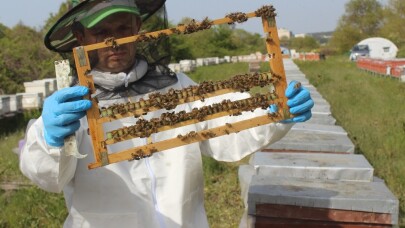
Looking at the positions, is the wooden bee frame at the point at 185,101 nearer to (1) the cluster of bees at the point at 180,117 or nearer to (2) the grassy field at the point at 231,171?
(1) the cluster of bees at the point at 180,117

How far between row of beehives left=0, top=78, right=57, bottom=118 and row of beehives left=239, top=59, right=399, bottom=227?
6.88 m

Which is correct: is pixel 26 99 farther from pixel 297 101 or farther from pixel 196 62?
pixel 196 62

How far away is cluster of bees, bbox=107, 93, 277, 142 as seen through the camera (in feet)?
5.31

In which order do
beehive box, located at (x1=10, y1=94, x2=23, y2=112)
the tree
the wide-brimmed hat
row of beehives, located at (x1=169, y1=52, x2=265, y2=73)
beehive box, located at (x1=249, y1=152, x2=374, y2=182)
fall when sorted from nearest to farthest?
the wide-brimmed hat, beehive box, located at (x1=249, y1=152, x2=374, y2=182), beehive box, located at (x1=10, y1=94, x2=23, y2=112), row of beehives, located at (x1=169, y1=52, x2=265, y2=73), the tree

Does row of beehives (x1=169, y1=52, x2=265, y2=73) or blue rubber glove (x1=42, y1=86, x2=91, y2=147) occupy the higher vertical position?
blue rubber glove (x1=42, y1=86, x2=91, y2=147)

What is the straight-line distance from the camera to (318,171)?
2.89 m

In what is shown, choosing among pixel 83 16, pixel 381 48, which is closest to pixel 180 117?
pixel 83 16

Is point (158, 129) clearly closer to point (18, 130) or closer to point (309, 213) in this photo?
point (309, 213)

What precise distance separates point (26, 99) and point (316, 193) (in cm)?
810

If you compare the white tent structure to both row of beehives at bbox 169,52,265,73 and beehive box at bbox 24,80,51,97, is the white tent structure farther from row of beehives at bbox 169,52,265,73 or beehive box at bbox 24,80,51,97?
beehive box at bbox 24,80,51,97

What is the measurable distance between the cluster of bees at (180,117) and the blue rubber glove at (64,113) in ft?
0.41

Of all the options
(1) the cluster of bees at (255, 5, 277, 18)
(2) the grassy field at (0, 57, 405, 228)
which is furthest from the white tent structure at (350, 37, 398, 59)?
(1) the cluster of bees at (255, 5, 277, 18)

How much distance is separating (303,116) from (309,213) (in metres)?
0.94

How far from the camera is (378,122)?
22.6 feet
